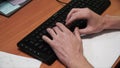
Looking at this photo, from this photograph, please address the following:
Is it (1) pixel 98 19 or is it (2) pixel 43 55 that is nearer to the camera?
(2) pixel 43 55

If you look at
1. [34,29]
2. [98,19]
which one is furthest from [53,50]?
[98,19]

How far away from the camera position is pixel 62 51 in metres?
0.82

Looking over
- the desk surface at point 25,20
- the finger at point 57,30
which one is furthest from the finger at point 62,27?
the desk surface at point 25,20

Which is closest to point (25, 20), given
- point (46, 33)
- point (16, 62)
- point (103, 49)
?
point (46, 33)

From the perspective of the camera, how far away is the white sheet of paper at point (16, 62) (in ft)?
2.58

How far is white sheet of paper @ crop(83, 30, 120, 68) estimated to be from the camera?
82cm

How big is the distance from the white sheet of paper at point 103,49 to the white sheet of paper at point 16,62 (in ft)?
0.66

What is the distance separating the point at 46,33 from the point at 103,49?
235 millimetres

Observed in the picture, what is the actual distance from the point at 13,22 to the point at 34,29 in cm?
12

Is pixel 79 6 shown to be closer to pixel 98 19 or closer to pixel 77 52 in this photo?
pixel 98 19

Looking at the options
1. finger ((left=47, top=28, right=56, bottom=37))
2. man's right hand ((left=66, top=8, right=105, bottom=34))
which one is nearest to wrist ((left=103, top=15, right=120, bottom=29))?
man's right hand ((left=66, top=8, right=105, bottom=34))

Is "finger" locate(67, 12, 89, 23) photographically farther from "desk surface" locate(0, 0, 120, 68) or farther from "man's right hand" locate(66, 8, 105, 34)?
"desk surface" locate(0, 0, 120, 68)

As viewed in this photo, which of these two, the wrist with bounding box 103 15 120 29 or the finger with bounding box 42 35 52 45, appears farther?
the wrist with bounding box 103 15 120 29

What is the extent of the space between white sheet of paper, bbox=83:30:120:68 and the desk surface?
0.13 metres
